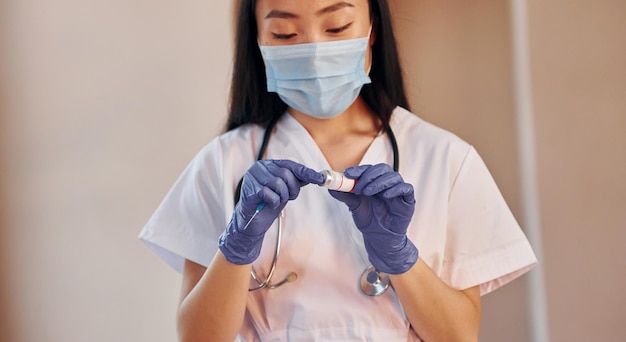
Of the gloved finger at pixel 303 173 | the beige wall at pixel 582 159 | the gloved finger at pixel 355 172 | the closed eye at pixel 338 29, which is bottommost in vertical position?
the beige wall at pixel 582 159

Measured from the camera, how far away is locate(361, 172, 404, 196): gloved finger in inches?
38.8

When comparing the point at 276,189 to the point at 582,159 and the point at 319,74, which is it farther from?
the point at 582,159

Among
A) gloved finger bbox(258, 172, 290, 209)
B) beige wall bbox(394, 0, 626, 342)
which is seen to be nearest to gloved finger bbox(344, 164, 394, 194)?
gloved finger bbox(258, 172, 290, 209)

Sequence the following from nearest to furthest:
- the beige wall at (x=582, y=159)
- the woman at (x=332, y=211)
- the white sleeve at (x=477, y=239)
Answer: the woman at (x=332, y=211) < the white sleeve at (x=477, y=239) < the beige wall at (x=582, y=159)

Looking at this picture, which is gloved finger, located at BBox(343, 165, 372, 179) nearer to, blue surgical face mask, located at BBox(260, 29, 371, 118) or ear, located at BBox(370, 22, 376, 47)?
blue surgical face mask, located at BBox(260, 29, 371, 118)

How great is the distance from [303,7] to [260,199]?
362 millimetres

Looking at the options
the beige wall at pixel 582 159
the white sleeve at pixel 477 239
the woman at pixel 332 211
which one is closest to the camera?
the woman at pixel 332 211

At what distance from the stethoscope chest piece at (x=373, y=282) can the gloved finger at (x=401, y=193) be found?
16 centimetres

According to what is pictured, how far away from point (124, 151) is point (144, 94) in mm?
146

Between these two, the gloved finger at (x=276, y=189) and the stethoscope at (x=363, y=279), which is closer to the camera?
the gloved finger at (x=276, y=189)

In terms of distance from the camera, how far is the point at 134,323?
5.34 ft

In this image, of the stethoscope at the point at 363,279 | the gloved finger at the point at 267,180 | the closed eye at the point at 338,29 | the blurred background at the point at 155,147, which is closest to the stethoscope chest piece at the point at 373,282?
the stethoscope at the point at 363,279

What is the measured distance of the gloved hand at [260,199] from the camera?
38.0 inches

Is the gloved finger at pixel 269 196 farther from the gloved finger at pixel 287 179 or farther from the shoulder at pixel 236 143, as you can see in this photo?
the shoulder at pixel 236 143
